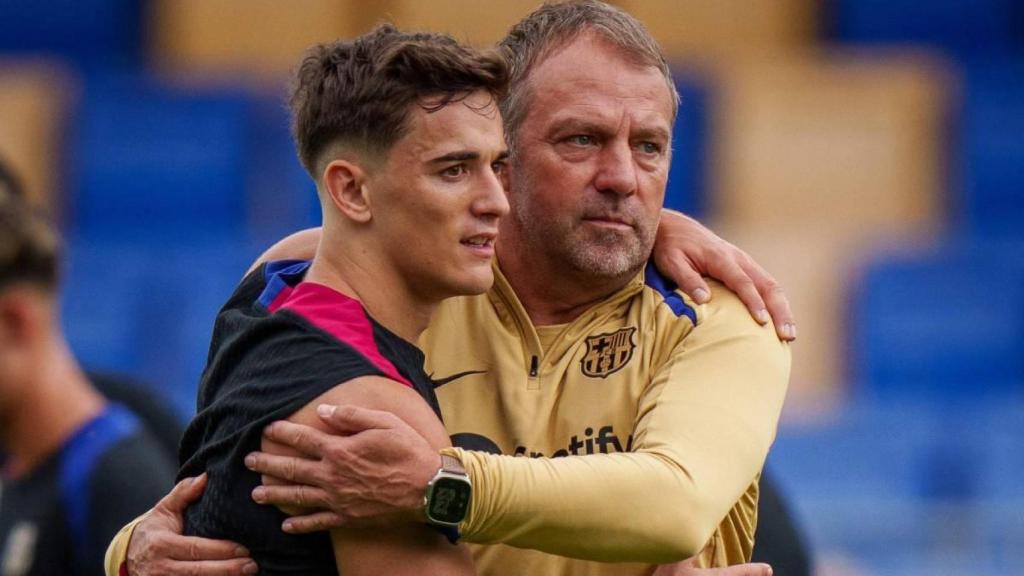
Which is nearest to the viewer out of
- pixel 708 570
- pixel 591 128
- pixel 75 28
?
pixel 708 570

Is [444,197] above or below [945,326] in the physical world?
above

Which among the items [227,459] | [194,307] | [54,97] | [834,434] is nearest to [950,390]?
[834,434]

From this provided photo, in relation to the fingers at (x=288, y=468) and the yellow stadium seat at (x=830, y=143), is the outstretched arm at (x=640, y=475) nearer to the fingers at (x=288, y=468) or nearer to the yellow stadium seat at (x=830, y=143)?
the fingers at (x=288, y=468)

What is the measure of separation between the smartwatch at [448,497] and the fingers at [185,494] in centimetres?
58

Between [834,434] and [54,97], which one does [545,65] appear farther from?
[54,97]

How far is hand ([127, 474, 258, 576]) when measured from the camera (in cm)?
366

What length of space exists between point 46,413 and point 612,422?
7.56 ft

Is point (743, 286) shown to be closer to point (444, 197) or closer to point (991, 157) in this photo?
point (444, 197)

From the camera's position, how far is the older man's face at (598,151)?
417 centimetres

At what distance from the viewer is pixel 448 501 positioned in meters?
3.48

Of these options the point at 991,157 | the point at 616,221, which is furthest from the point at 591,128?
the point at 991,157

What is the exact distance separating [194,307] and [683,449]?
8500mm

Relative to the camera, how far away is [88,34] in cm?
1552

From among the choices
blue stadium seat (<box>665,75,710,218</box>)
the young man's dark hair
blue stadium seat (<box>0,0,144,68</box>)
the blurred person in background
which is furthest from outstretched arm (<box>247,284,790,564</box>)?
blue stadium seat (<box>0,0,144,68</box>)
